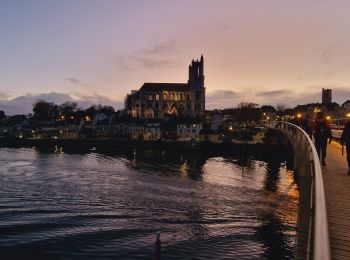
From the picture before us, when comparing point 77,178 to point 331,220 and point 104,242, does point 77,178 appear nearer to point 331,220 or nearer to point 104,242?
point 104,242

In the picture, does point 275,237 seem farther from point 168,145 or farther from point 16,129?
point 16,129

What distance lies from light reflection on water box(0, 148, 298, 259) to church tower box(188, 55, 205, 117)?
14252 centimetres

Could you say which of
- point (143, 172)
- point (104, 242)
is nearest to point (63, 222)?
point (104, 242)

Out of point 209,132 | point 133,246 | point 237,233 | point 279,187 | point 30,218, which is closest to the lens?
point 133,246

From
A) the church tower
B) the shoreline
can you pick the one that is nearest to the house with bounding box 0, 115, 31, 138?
the shoreline

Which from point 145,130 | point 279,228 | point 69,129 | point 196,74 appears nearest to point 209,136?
point 145,130

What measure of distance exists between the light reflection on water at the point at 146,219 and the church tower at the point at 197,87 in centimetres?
14252

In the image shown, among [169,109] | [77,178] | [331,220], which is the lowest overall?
[77,178]

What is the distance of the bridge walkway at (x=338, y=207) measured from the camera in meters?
7.09

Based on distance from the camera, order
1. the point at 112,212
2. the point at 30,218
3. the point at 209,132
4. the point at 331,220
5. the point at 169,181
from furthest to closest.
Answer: the point at 209,132 → the point at 169,181 → the point at 112,212 → the point at 30,218 → the point at 331,220

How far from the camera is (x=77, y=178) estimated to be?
43781mm

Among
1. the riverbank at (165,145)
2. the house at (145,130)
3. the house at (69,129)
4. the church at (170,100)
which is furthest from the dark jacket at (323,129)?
the church at (170,100)

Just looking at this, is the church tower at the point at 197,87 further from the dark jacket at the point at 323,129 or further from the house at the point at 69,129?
the dark jacket at the point at 323,129

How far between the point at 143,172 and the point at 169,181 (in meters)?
9.95
